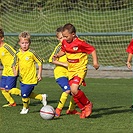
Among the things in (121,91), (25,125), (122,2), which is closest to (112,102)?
(121,91)

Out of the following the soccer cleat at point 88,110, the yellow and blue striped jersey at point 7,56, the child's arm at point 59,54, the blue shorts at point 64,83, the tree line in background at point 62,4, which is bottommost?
the soccer cleat at point 88,110

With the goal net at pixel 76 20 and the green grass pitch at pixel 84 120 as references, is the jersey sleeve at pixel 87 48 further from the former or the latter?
the goal net at pixel 76 20

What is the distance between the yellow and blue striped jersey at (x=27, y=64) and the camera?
1070cm

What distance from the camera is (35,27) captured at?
20156 mm

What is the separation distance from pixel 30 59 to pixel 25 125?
193 cm

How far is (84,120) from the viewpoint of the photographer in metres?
9.57

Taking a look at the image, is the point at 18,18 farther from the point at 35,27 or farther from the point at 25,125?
the point at 25,125

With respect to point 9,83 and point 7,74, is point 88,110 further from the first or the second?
point 7,74

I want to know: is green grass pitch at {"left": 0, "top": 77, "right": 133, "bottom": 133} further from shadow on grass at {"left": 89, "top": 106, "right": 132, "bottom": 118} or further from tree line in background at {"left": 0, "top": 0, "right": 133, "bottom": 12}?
tree line in background at {"left": 0, "top": 0, "right": 133, "bottom": 12}

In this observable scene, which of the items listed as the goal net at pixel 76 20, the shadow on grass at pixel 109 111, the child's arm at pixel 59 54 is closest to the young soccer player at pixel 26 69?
the child's arm at pixel 59 54

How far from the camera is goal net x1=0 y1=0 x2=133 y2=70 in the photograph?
18.8m

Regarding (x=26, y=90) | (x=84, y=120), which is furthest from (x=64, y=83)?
(x=84, y=120)

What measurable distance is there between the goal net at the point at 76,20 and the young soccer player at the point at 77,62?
27.4ft

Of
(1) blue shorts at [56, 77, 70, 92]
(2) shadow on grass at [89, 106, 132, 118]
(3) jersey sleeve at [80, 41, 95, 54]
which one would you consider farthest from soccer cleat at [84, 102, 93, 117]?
(3) jersey sleeve at [80, 41, 95, 54]
